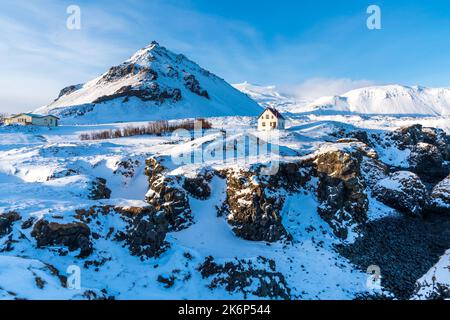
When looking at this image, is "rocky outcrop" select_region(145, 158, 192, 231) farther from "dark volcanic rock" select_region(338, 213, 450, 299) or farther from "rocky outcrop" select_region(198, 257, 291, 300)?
"dark volcanic rock" select_region(338, 213, 450, 299)

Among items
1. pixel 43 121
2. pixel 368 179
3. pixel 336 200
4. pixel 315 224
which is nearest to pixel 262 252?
pixel 315 224

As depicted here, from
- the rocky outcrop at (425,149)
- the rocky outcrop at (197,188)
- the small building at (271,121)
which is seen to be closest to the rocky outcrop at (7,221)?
the rocky outcrop at (197,188)

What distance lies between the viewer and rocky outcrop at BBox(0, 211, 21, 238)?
68.0ft

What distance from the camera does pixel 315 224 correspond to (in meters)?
32.9

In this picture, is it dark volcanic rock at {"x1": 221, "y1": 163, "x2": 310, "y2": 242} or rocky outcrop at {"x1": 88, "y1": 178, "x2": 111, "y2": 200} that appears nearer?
rocky outcrop at {"x1": 88, "y1": 178, "x2": 111, "y2": 200}

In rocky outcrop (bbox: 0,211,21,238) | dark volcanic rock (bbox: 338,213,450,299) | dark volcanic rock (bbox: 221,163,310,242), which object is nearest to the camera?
rocky outcrop (bbox: 0,211,21,238)

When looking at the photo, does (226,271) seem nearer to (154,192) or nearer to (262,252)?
(262,252)

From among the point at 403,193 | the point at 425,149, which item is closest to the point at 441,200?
the point at 403,193

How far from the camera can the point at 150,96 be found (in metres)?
136

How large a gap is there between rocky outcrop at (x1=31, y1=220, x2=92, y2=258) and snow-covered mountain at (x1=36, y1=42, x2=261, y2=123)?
104 m

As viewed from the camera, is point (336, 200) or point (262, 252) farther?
point (336, 200)

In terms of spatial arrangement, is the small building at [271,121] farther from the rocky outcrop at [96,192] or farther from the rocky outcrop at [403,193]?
the rocky outcrop at [96,192]

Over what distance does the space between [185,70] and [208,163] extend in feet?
496

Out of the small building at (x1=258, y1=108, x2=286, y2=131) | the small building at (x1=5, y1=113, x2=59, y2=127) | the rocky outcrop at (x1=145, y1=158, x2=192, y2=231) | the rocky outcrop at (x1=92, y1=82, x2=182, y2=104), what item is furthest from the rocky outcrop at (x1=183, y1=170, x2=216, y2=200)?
the rocky outcrop at (x1=92, y1=82, x2=182, y2=104)
